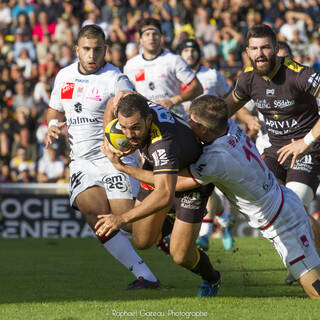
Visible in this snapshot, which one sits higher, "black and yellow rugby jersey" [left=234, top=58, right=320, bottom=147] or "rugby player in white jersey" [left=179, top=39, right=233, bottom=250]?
"black and yellow rugby jersey" [left=234, top=58, right=320, bottom=147]

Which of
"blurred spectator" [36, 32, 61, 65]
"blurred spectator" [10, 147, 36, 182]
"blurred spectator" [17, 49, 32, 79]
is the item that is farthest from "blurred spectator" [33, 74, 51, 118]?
"blurred spectator" [10, 147, 36, 182]

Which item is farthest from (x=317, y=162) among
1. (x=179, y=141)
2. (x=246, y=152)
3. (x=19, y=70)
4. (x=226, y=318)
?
(x=19, y=70)

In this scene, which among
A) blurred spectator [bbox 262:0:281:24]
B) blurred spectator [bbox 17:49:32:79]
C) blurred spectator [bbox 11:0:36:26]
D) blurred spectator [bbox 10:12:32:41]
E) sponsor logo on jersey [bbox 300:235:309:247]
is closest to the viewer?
sponsor logo on jersey [bbox 300:235:309:247]

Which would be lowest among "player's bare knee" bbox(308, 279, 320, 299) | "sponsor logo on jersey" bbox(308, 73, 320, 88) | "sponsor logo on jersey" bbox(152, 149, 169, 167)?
"player's bare knee" bbox(308, 279, 320, 299)

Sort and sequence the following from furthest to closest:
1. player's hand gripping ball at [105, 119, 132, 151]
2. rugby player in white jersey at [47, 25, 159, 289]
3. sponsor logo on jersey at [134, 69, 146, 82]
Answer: sponsor logo on jersey at [134, 69, 146, 82] < rugby player in white jersey at [47, 25, 159, 289] < player's hand gripping ball at [105, 119, 132, 151]

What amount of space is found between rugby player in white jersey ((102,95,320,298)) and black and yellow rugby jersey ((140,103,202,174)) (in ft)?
0.41

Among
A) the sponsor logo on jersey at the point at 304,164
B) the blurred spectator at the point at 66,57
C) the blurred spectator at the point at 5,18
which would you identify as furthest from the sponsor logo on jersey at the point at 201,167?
the blurred spectator at the point at 5,18

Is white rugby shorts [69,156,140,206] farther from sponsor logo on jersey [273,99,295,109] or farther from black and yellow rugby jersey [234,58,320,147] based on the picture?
sponsor logo on jersey [273,99,295,109]

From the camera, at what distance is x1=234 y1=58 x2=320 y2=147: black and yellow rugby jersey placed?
7621 mm

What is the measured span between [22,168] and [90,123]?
26.9ft

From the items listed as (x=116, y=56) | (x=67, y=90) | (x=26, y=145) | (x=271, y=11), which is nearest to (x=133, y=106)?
(x=67, y=90)

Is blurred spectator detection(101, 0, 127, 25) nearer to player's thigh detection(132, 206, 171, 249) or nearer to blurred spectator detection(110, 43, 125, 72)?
blurred spectator detection(110, 43, 125, 72)

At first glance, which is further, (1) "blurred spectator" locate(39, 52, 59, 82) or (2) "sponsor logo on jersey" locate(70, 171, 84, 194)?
(1) "blurred spectator" locate(39, 52, 59, 82)

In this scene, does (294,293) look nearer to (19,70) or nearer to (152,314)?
(152,314)
